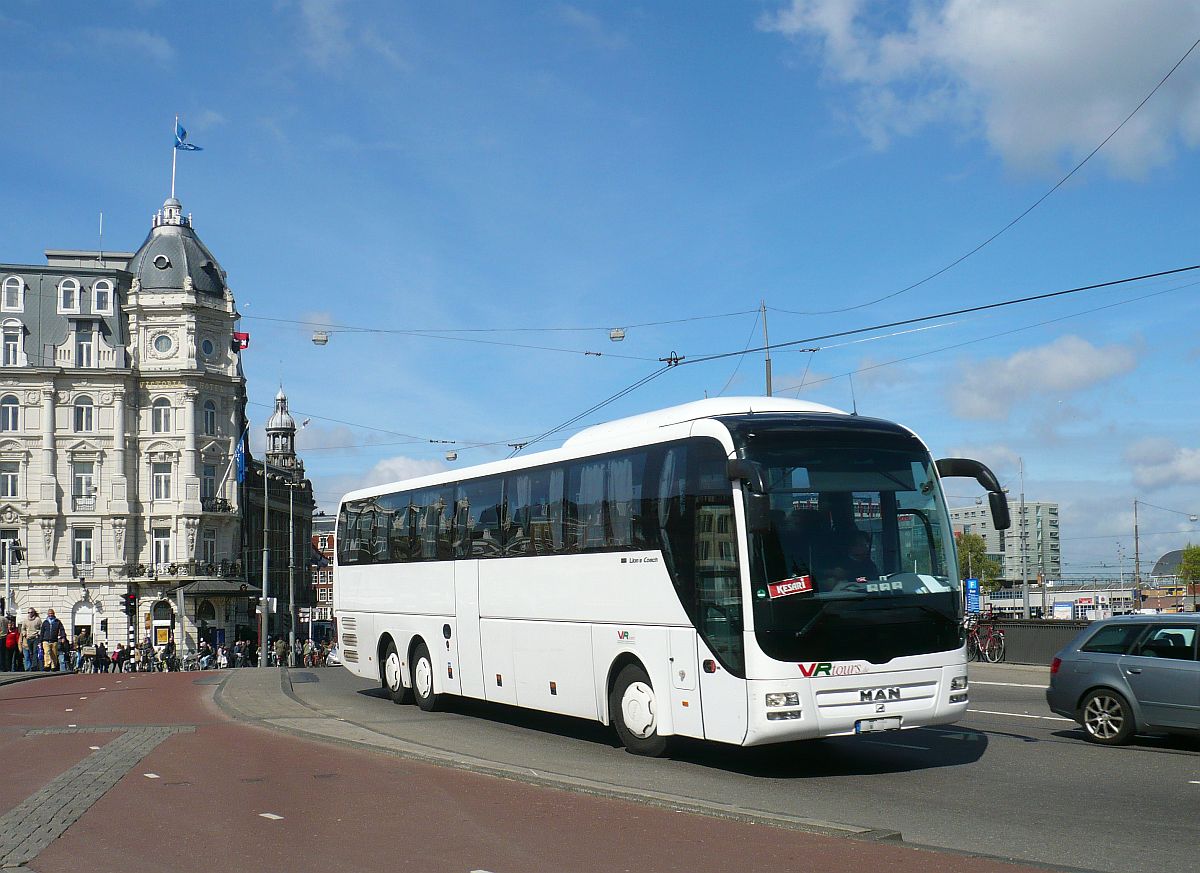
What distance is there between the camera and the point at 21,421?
65938 millimetres

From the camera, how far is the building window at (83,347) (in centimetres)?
6675

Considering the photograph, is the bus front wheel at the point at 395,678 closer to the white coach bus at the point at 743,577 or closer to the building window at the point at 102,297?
the white coach bus at the point at 743,577

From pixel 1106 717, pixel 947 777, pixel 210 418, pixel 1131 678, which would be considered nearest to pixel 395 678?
pixel 947 777

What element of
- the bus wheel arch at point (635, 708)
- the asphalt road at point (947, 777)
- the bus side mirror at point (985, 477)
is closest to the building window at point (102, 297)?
the asphalt road at point (947, 777)

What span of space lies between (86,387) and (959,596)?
6184 centimetres

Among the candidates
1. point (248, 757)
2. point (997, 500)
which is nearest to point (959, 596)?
point (997, 500)

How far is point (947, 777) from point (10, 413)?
63.7 meters

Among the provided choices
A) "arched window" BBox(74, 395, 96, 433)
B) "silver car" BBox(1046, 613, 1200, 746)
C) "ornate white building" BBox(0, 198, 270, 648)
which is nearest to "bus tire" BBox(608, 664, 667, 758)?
"silver car" BBox(1046, 613, 1200, 746)

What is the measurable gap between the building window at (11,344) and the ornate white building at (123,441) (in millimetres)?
53

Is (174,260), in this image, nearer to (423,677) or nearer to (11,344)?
(11,344)

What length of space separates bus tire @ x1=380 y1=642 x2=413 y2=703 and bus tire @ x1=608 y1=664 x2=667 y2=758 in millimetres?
7642

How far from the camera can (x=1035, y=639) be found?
31250 millimetres

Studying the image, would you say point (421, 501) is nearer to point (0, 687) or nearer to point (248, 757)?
point (248, 757)

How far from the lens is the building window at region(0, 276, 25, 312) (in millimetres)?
68000
